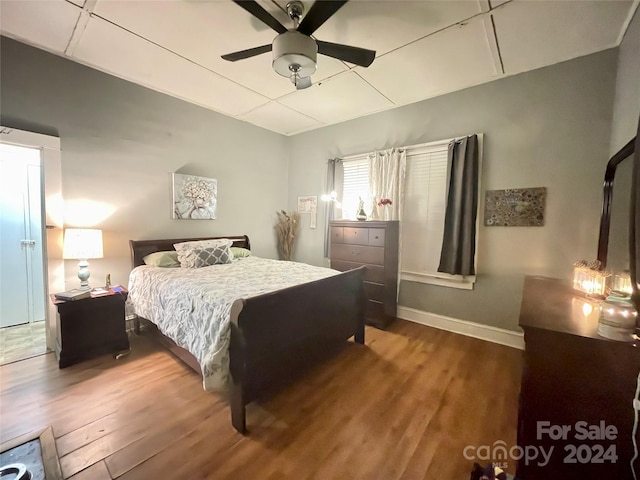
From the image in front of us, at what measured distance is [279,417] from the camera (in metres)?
1.76

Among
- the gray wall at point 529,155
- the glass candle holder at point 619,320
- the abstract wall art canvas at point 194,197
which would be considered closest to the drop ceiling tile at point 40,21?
Answer: the abstract wall art canvas at point 194,197

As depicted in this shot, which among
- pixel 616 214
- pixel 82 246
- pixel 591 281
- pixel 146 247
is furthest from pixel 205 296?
pixel 616 214

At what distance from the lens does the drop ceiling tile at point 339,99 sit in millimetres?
2919

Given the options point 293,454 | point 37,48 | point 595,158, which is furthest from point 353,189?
point 37,48

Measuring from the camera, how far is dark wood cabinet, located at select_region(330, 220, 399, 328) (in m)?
3.16

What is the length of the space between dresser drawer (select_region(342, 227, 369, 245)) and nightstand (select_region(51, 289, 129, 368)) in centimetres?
251

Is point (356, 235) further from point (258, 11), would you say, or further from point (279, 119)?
point (258, 11)

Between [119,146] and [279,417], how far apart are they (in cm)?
317

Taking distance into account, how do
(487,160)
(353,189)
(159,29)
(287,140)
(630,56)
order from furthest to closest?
(287,140), (353,189), (487,160), (159,29), (630,56)

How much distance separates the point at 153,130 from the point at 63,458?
3104 millimetres

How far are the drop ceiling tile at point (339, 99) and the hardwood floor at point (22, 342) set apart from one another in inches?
148

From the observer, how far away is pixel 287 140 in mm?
4781

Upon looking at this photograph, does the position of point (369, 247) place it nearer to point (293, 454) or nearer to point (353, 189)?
point (353, 189)

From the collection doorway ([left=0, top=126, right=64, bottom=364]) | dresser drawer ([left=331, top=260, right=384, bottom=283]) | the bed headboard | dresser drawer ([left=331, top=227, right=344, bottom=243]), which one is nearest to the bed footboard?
dresser drawer ([left=331, top=260, right=384, bottom=283])
